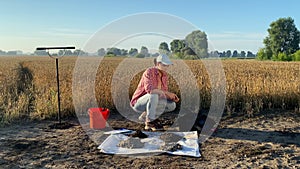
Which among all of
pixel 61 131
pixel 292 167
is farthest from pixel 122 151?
pixel 292 167

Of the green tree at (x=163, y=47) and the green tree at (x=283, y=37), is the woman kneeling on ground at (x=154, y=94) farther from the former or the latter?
the green tree at (x=283, y=37)

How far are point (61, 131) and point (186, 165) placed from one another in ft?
7.38

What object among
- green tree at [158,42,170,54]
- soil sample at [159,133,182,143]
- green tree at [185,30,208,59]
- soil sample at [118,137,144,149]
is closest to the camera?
soil sample at [118,137,144,149]

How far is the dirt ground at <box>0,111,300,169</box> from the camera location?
302 centimetres

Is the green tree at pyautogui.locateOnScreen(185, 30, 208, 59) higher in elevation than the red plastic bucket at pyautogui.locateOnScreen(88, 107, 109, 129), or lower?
higher

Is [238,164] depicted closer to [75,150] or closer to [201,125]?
[201,125]

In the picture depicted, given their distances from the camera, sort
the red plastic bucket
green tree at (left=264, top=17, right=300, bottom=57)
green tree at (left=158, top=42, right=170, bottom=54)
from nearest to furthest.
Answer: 1. the red plastic bucket
2. green tree at (left=158, top=42, right=170, bottom=54)
3. green tree at (left=264, top=17, right=300, bottom=57)

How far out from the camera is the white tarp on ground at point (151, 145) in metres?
3.34

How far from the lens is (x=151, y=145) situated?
3564 millimetres

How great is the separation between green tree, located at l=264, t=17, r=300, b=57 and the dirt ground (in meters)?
62.0

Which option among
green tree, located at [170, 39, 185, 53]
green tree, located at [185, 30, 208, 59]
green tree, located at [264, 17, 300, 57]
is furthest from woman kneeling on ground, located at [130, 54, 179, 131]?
green tree, located at [264, 17, 300, 57]

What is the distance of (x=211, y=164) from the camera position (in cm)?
300

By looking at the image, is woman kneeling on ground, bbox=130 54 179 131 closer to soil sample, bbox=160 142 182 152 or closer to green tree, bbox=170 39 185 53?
soil sample, bbox=160 142 182 152

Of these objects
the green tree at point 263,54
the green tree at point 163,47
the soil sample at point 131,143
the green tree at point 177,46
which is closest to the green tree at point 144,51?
the green tree at point 163,47
